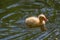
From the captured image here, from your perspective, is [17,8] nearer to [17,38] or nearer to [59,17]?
[59,17]

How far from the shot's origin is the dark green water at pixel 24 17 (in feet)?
22.7

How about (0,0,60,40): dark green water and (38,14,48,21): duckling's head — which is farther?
(38,14,48,21): duckling's head

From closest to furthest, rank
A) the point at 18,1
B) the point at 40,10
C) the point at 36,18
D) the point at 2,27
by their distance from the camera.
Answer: the point at 2,27
the point at 36,18
the point at 40,10
the point at 18,1

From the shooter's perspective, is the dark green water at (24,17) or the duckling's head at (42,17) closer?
the dark green water at (24,17)

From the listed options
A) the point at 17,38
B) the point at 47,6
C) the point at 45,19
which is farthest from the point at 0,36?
the point at 47,6

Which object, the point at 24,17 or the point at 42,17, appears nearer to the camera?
the point at 42,17

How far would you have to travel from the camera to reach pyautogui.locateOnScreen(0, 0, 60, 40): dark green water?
6.93 metres

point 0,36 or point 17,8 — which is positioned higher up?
point 17,8

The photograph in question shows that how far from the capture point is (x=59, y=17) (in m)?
7.79

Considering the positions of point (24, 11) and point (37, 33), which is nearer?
point (37, 33)

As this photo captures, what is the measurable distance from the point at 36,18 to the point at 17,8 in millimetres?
810

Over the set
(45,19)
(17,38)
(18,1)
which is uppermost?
(18,1)

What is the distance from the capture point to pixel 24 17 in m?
7.89

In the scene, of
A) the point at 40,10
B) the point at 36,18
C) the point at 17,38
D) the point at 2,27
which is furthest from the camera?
the point at 40,10
